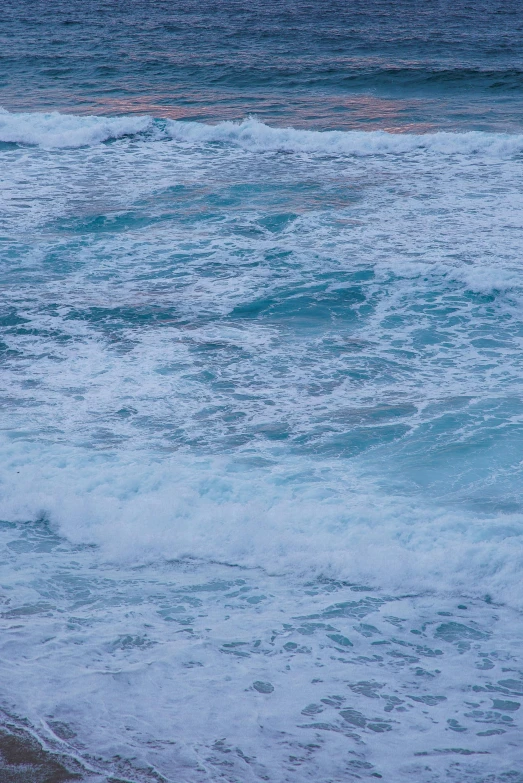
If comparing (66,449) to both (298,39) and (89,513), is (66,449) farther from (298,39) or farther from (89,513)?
(298,39)

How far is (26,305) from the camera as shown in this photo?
9227mm

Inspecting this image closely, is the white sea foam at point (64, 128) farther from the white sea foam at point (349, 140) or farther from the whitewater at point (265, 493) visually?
the whitewater at point (265, 493)

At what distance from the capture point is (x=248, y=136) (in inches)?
665

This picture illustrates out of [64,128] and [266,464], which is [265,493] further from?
[64,128]

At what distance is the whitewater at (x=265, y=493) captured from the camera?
392cm

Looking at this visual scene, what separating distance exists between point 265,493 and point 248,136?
13.1 m

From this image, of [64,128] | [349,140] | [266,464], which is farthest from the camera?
[64,128]

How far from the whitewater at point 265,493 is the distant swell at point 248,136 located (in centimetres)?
420

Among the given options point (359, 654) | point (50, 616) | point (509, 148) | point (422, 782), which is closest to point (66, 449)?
point (50, 616)

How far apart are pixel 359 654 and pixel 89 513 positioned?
2.34m

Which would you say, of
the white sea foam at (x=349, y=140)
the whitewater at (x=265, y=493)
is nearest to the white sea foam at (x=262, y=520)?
the whitewater at (x=265, y=493)

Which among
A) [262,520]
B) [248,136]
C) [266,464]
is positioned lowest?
[262,520]

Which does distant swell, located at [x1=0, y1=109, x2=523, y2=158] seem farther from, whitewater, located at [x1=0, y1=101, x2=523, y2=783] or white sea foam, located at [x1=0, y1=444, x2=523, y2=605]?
white sea foam, located at [x1=0, y1=444, x2=523, y2=605]

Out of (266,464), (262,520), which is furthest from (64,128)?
(262,520)
